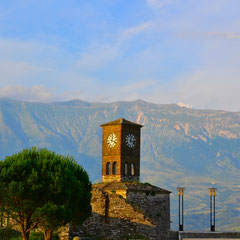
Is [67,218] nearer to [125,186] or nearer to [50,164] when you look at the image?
[50,164]

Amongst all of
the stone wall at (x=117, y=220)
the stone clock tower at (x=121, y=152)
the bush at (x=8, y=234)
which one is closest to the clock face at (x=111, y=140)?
the stone clock tower at (x=121, y=152)

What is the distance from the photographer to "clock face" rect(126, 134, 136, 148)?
79062mm

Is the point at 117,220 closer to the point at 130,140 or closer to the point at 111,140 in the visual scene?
the point at 111,140

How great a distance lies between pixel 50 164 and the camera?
51500 millimetres

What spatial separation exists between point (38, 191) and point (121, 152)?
1190 inches

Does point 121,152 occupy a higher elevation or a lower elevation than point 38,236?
higher

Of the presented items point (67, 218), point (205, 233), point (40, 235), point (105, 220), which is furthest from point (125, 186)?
point (67, 218)

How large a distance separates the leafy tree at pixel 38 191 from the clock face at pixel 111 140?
26558 millimetres

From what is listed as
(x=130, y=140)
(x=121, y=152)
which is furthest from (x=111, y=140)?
(x=130, y=140)

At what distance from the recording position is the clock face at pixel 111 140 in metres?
78.9

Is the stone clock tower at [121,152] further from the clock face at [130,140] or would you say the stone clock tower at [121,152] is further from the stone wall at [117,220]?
the stone wall at [117,220]

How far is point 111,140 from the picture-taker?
79.4 metres

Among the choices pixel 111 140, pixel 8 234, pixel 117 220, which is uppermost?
pixel 111 140

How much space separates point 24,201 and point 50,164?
4800 millimetres
